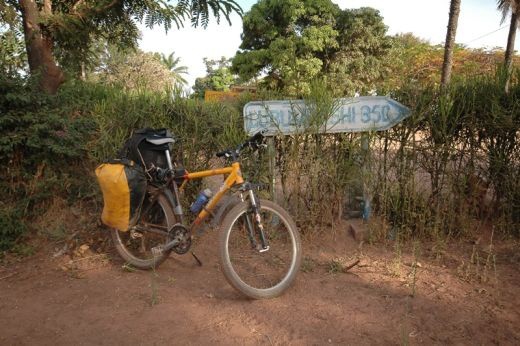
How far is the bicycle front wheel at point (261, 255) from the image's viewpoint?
288 centimetres

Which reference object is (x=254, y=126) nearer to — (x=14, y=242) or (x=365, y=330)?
(x=365, y=330)

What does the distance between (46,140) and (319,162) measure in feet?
9.60

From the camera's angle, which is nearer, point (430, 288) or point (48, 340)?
point (48, 340)

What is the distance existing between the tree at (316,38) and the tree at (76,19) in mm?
17588

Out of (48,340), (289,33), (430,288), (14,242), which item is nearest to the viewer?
(48,340)

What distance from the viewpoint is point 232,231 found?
10.3 feet

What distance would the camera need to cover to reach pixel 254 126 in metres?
4.04

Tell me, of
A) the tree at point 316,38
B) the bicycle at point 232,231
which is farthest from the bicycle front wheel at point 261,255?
the tree at point 316,38

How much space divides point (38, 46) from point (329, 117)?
3903 mm

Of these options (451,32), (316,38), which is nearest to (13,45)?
(451,32)

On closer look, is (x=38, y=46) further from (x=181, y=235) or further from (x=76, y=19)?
(x=181, y=235)

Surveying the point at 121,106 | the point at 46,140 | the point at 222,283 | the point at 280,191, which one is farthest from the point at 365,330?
the point at 46,140

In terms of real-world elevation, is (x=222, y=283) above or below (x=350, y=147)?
below

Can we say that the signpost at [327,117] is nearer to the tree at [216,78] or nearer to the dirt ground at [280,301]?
the dirt ground at [280,301]
